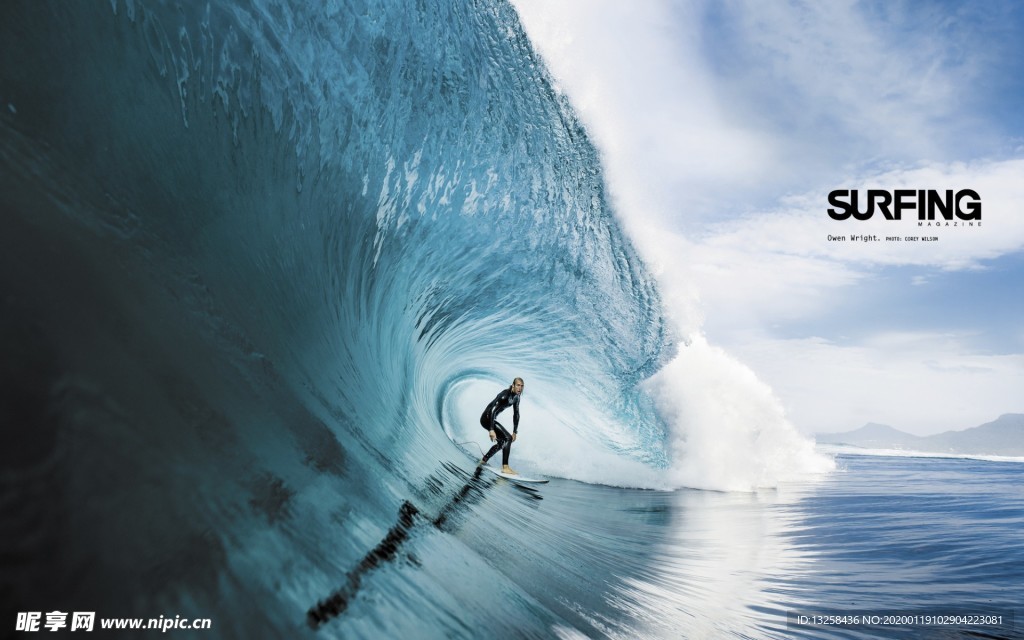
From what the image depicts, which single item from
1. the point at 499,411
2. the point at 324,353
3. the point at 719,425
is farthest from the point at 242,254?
the point at 719,425

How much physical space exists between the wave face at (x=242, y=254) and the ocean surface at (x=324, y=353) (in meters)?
0.01

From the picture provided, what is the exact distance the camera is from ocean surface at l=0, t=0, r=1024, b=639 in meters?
1.83

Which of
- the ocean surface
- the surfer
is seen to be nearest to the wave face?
the ocean surface

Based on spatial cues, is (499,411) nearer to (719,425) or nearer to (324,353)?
(324,353)

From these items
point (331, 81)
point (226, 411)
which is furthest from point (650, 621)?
point (331, 81)

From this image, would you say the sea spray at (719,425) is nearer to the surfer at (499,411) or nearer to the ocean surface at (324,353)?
the ocean surface at (324,353)

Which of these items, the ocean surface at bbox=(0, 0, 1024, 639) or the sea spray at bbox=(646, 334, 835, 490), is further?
the sea spray at bbox=(646, 334, 835, 490)

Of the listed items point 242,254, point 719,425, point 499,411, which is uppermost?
point 719,425

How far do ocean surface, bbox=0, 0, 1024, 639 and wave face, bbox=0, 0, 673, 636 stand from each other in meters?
0.01

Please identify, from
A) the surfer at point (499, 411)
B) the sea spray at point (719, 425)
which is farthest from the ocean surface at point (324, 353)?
the sea spray at point (719, 425)

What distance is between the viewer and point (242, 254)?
3398mm

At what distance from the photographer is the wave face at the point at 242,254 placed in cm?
178

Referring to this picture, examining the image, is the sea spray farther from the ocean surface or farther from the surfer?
the surfer

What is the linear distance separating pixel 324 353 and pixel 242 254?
1020 mm
